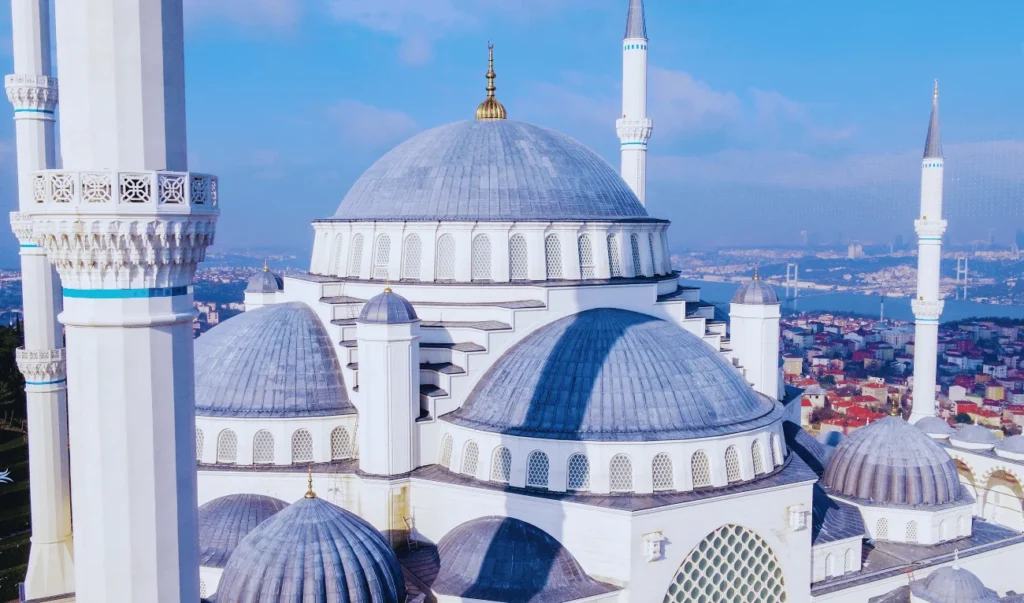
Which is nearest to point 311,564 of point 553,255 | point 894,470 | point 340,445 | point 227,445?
point 340,445

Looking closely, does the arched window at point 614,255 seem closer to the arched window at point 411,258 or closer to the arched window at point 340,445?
the arched window at point 411,258

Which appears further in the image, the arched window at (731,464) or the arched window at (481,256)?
the arched window at (481,256)

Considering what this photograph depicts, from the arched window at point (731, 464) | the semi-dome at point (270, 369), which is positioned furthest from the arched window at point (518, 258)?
the arched window at point (731, 464)

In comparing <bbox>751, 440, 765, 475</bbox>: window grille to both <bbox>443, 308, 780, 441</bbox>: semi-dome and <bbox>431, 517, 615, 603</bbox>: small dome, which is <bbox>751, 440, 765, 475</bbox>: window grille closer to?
<bbox>443, 308, 780, 441</bbox>: semi-dome

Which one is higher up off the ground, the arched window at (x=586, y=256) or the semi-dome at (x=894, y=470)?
the arched window at (x=586, y=256)

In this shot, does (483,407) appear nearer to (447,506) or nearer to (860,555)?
(447,506)

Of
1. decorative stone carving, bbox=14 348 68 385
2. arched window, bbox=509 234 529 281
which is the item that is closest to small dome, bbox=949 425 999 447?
arched window, bbox=509 234 529 281

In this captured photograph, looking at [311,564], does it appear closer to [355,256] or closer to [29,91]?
[355,256]
